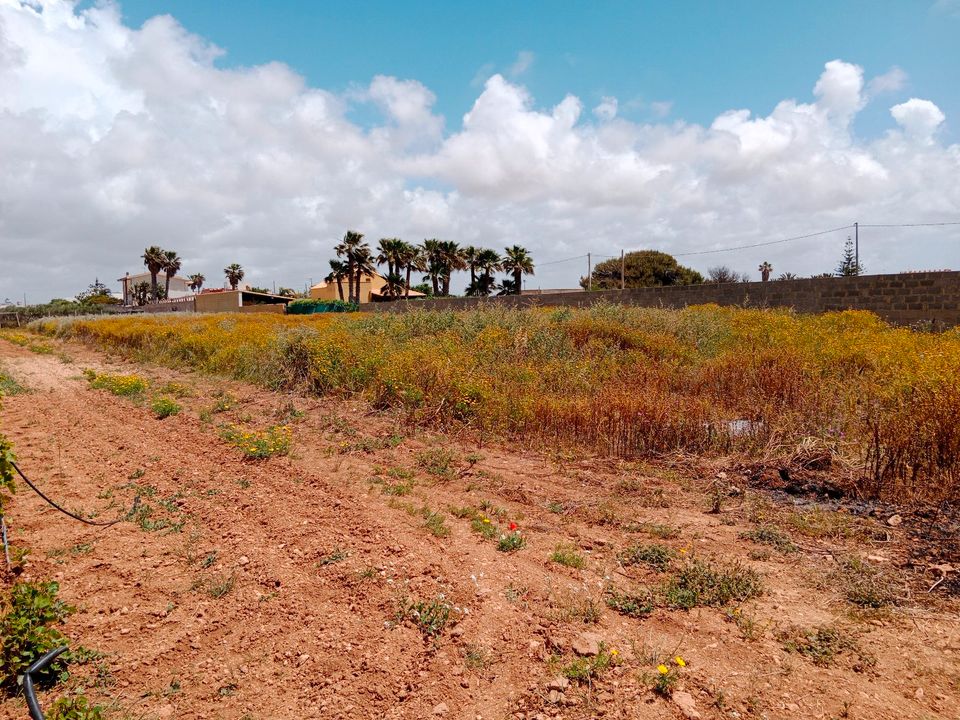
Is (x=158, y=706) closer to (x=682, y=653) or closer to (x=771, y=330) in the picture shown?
(x=682, y=653)

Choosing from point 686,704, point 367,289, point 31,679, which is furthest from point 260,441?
point 367,289

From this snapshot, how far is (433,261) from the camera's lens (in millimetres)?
51656

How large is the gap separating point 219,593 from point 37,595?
0.95 metres

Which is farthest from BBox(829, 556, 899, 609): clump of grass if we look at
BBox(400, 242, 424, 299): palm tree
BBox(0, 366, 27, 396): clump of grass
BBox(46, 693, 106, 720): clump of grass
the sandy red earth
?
BBox(400, 242, 424, 299): palm tree

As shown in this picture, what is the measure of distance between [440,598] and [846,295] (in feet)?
52.5

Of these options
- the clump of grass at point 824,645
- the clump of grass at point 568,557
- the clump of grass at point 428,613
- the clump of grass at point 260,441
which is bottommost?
the clump of grass at point 824,645

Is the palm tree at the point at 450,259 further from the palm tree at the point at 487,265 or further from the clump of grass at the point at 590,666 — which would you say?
the clump of grass at the point at 590,666

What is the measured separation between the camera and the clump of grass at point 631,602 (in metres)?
3.13

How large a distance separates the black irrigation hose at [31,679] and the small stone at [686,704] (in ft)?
8.97

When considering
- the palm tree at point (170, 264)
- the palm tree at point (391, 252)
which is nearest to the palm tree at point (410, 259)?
the palm tree at point (391, 252)

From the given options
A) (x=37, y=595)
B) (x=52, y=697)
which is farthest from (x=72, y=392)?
(x=52, y=697)

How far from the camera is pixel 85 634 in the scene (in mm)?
3012

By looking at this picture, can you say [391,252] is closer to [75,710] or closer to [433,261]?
[433,261]

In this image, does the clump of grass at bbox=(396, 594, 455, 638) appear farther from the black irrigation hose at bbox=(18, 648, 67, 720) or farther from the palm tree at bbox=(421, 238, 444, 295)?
the palm tree at bbox=(421, 238, 444, 295)
